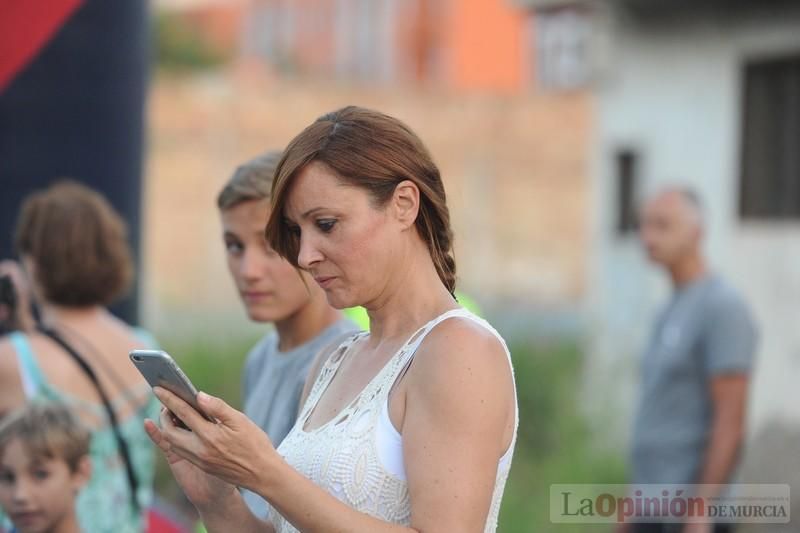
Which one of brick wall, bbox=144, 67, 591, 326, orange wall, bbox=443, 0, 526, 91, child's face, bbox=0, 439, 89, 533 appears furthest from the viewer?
orange wall, bbox=443, 0, 526, 91

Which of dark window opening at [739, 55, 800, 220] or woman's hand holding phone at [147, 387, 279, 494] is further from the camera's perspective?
dark window opening at [739, 55, 800, 220]

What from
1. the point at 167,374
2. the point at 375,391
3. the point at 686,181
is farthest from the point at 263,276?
the point at 686,181

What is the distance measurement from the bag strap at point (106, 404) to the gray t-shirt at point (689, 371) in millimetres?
2302

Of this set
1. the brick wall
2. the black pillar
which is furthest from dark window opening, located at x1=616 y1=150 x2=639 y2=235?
the brick wall

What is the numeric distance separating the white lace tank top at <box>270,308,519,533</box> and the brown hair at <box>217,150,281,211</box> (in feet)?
3.07

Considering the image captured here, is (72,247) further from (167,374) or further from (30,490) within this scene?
(167,374)

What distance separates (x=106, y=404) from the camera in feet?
12.1

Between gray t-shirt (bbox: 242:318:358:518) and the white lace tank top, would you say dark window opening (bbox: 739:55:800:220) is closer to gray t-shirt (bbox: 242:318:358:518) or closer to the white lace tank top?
gray t-shirt (bbox: 242:318:358:518)

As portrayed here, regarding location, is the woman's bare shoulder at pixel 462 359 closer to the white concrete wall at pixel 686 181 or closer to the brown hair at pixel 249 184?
the brown hair at pixel 249 184

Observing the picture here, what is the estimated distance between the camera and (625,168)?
10.8 meters

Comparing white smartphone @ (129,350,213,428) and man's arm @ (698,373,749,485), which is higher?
white smartphone @ (129,350,213,428)

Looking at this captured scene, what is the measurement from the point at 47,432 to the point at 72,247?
61 cm

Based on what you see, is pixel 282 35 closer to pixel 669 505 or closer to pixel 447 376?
pixel 669 505

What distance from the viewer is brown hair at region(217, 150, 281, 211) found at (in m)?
3.12
